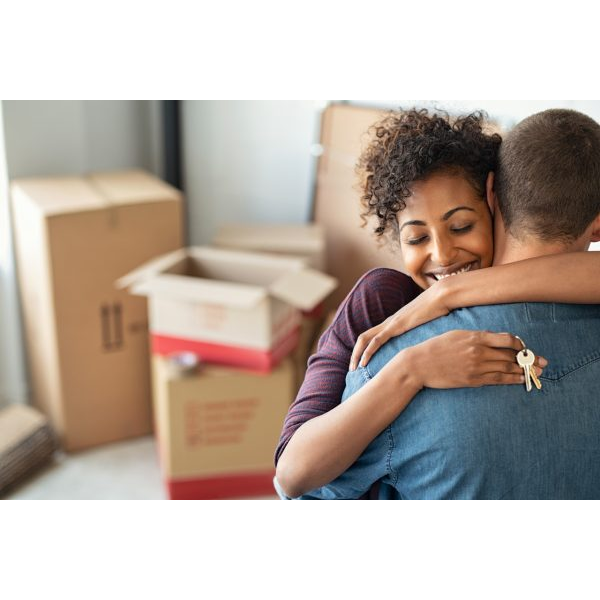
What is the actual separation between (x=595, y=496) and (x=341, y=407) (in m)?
0.25

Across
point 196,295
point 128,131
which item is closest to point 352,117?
point 196,295

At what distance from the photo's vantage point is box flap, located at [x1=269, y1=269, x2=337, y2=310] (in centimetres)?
201

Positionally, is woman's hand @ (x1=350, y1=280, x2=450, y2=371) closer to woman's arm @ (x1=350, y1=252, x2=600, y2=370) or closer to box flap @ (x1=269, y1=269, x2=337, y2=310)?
woman's arm @ (x1=350, y1=252, x2=600, y2=370)

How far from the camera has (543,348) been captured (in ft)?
2.28

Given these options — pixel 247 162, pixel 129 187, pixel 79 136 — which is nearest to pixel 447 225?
pixel 129 187

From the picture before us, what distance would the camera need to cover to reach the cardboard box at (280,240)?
7.98 ft

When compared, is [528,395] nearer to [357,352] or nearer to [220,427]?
[357,352]

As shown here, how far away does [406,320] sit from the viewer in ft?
2.53

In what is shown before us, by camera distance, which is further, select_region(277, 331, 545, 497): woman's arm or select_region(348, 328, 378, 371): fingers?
select_region(348, 328, 378, 371): fingers

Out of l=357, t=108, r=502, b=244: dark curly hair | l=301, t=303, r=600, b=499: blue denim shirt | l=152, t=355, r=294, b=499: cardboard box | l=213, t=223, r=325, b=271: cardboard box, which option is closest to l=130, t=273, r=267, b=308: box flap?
l=152, t=355, r=294, b=499: cardboard box

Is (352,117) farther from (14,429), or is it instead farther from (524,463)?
(524,463)

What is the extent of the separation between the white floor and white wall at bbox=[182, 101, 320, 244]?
102 cm

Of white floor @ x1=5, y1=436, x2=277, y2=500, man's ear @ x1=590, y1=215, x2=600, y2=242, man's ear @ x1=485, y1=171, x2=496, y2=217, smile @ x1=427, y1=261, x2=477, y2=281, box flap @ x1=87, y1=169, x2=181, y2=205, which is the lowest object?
white floor @ x1=5, y1=436, x2=277, y2=500
